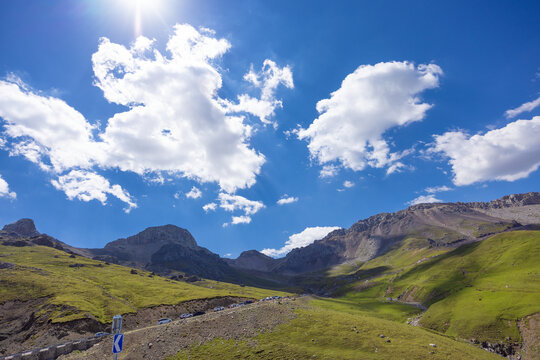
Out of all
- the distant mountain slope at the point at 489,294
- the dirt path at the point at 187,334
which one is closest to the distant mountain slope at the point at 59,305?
the dirt path at the point at 187,334

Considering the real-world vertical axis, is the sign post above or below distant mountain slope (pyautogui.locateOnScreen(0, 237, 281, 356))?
above

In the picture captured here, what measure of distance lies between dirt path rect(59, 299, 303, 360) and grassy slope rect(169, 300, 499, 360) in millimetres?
2217

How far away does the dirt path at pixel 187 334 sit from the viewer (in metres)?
42.5

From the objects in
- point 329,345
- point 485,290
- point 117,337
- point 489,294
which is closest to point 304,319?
point 329,345

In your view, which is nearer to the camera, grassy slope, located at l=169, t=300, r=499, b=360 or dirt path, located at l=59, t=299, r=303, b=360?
grassy slope, located at l=169, t=300, r=499, b=360

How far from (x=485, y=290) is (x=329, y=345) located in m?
86.0

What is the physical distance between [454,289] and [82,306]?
137742 mm

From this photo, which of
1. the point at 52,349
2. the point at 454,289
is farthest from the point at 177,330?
the point at 454,289

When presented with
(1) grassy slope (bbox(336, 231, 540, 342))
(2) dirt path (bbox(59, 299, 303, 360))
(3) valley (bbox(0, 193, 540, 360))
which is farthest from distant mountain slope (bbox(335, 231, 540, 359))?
(2) dirt path (bbox(59, 299, 303, 360))

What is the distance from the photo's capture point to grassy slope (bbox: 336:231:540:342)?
67.1 metres

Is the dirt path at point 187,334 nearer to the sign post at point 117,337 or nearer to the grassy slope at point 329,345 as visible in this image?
the grassy slope at point 329,345

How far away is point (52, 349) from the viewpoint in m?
50.7

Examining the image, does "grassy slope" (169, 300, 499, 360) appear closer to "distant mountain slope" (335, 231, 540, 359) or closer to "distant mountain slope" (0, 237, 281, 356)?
"distant mountain slope" (335, 231, 540, 359)

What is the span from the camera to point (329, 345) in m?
38.3
